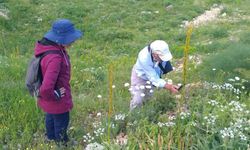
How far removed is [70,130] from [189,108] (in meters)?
1.39

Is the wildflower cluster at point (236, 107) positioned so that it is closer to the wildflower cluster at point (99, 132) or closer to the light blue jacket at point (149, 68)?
the light blue jacket at point (149, 68)

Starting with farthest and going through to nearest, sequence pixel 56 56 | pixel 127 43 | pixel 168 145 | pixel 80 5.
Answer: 1. pixel 80 5
2. pixel 127 43
3. pixel 56 56
4. pixel 168 145

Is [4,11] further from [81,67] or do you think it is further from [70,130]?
[70,130]

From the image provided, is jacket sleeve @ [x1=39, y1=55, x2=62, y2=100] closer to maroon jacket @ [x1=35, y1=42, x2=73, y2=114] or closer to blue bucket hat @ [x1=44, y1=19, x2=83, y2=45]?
maroon jacket @ [x1=35, y1=42, x2=73, y2=114]

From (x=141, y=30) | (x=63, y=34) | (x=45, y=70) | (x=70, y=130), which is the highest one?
(x=63, y=34)

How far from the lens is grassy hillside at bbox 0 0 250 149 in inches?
173

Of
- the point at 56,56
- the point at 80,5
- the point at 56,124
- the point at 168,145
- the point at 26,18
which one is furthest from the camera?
the point at 80,5

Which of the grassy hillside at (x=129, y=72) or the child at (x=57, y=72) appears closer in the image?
the grassy hillside at (x=129, y=72)

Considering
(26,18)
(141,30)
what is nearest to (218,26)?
(141,30)

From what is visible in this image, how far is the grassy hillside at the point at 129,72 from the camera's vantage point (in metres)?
4.38

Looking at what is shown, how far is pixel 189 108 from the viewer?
193 inches

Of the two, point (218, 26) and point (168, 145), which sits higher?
point (168, 145)

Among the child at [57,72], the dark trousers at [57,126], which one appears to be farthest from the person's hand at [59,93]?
the dark trousers at [57,126]

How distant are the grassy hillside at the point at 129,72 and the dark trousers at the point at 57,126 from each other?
12cm
